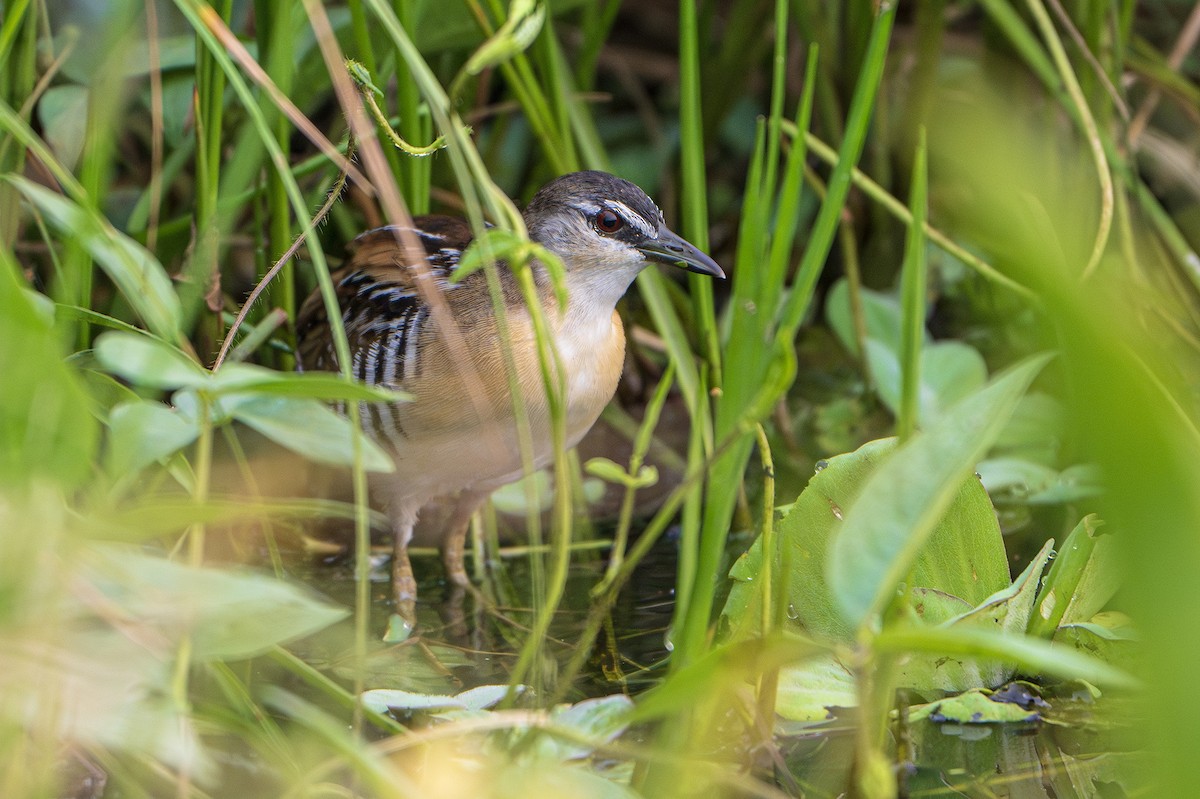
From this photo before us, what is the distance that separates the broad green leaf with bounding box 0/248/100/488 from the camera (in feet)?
4.44

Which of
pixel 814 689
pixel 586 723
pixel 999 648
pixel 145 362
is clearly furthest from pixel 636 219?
pixel 999 648

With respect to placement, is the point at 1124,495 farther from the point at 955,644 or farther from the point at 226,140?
the point at 226,140

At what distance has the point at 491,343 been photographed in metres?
2.80

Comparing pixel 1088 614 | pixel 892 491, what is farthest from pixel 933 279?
pixel 892 491

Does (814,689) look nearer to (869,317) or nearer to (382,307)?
(382,307)

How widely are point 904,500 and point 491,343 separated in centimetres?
155

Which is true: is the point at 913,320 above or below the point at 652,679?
above

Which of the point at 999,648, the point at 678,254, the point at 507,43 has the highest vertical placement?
the point at 507,43

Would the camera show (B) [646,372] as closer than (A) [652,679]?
No

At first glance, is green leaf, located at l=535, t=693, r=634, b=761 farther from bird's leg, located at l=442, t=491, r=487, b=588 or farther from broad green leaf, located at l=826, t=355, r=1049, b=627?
bird's leg, located at l=442, t=491, r=487, b=588

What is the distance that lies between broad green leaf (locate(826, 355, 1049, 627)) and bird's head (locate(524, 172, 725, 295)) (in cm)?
140

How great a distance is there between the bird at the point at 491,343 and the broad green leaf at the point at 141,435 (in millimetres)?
1120

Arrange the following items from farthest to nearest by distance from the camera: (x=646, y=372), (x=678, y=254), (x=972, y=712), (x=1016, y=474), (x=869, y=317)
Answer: (x=646, y=372) → (x=869, y=317) → (x=1016, y=474) → (x=678, y=254) → (x=972, y=712)

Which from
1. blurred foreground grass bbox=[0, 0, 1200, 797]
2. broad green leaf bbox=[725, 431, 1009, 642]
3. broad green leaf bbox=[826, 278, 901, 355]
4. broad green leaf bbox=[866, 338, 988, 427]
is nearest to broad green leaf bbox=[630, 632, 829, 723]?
blurred foreground grass bbox=[0, 0, 1200, 797]
